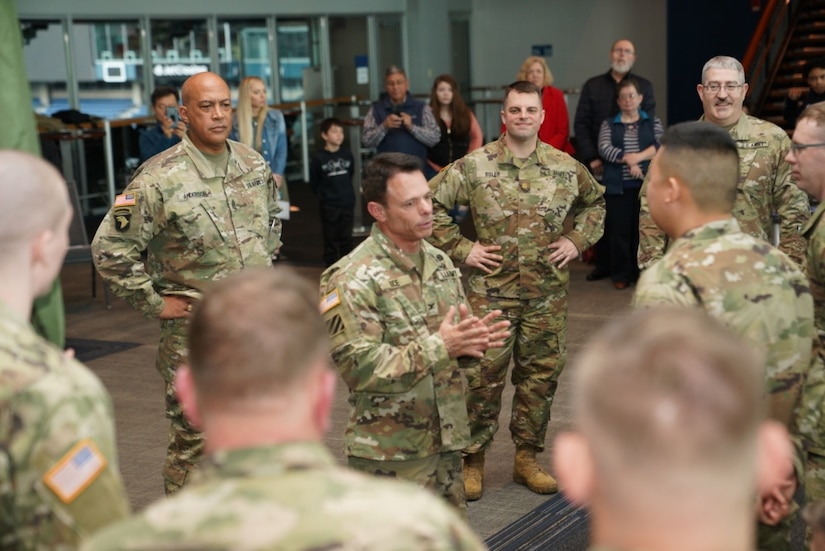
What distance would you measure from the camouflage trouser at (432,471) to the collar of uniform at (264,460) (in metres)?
1.98

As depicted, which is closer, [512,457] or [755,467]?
[755,467]

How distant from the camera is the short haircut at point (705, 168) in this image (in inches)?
111

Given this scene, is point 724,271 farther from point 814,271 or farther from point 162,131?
point 162,131

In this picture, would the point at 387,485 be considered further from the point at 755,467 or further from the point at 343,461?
the point at 343,461


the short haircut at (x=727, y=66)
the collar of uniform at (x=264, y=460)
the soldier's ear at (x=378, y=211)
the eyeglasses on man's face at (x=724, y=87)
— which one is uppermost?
the short haircut at (x=727, y=66)

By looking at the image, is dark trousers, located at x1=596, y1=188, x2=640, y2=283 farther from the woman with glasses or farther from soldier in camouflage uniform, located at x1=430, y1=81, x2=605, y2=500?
soldier in camouflage uniform, located at x1=430, y1=81, x2=605, y2=500

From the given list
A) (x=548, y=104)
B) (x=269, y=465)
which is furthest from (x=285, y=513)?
(x=548, y=104)

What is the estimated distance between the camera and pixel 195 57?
50.3 feet

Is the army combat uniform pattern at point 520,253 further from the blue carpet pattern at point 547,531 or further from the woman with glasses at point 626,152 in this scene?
the woman with glasses at point 626,152

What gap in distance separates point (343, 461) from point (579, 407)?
386 cm

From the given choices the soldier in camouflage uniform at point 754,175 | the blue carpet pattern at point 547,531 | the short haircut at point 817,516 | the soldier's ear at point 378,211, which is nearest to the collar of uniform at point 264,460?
the short haircut at point 817,516

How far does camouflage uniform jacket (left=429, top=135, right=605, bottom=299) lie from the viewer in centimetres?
473

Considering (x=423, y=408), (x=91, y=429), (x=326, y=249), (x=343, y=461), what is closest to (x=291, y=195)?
(x=326, y=249)

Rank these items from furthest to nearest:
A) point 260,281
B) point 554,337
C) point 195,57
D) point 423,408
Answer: point 195,57
point 554,337
point 423,408
point 260,281
